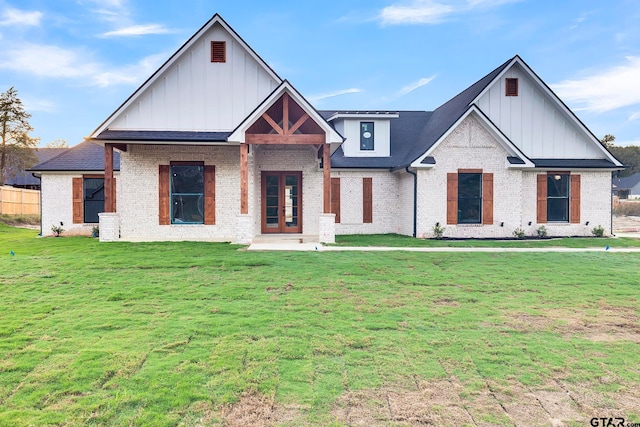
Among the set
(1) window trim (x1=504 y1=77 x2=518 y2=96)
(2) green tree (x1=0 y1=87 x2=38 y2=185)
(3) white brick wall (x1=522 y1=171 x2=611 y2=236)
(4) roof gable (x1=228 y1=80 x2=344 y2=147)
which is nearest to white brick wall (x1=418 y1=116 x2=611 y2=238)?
(3) white brick wall (x1=522 y1=171 x2=611 y2=236)

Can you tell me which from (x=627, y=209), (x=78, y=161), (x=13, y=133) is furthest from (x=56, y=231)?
(x=627, y=209)

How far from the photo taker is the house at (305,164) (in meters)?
14.7

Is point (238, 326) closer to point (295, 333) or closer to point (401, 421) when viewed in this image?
point (295, 333)

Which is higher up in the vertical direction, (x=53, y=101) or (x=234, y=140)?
(x=53, y=101)

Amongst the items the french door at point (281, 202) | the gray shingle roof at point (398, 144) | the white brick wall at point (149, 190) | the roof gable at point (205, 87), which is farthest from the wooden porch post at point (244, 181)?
the gray shingle roof at point (398, 144)

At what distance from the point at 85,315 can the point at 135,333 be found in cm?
120

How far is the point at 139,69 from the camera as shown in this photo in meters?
32.7

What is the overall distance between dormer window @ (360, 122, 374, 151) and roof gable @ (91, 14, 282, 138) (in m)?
4.97

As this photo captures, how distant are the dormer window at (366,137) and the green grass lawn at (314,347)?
1089 cm

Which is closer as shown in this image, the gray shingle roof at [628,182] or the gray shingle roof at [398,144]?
the gray shingle roof at [398,144]

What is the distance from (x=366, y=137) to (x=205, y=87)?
7.16 meters

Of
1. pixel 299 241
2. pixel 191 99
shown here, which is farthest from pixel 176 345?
pixel 191 99

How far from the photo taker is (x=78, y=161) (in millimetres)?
17891

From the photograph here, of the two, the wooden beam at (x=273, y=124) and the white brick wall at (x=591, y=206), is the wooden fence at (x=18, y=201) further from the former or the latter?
the white brick wall at (x=591, y=206)
